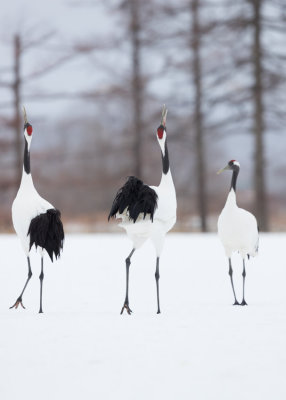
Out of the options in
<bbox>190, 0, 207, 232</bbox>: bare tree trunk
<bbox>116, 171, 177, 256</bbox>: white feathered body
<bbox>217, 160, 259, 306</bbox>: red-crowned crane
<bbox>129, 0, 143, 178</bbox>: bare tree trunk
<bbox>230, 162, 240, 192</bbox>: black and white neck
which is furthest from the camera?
<bbox>129, 0, 143, 178</bbox>: bare tree trunk

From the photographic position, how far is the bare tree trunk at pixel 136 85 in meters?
16.6

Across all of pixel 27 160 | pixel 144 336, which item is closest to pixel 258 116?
pixel 27 160

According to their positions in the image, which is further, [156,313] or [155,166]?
[155,166]

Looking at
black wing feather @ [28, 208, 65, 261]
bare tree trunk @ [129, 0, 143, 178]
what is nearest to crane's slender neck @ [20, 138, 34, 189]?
black wing feather @ [28, 208, 65, 261]

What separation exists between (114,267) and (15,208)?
342cm

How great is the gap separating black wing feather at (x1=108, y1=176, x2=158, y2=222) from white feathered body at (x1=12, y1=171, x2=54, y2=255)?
0.80 meters

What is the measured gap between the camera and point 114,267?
9.24 meters

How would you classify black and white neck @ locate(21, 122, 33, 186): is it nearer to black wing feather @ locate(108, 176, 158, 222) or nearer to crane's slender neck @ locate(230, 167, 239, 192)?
black wing feather @ locate(108, 176, 158, 222)

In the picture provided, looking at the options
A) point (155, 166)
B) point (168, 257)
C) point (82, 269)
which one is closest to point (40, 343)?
point (82, 269)

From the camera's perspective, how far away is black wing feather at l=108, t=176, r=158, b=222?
5668mm

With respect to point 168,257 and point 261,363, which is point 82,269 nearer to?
point 168,257

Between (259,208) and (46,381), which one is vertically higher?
(259,208)

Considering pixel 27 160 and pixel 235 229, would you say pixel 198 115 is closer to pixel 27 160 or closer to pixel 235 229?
pixel 235 229

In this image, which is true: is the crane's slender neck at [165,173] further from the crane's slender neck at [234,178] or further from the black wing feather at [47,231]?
the black wing feather at [47,231]
